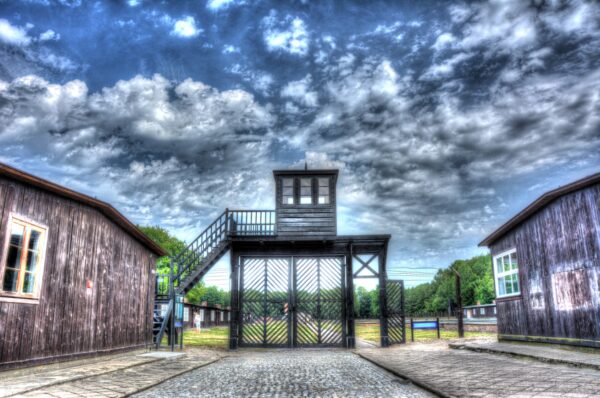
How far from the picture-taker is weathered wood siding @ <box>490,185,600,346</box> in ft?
40.9

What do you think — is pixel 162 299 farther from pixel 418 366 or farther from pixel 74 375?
pixel 418 366

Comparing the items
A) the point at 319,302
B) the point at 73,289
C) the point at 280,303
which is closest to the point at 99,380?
the point at 73,289

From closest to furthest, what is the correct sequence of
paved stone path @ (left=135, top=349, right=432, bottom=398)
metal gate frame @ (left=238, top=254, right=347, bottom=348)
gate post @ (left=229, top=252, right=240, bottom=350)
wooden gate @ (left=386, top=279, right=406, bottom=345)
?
paved stone path @ (left=135, top=349, right=432, bottom=398), gate post @ (left=229, top=252, right=240, bottom=350), metal gate frame @ (left=238, top=254, right=347, bottom=348), wooden gate @ (left=386, top=279, right=406, bottom=345)

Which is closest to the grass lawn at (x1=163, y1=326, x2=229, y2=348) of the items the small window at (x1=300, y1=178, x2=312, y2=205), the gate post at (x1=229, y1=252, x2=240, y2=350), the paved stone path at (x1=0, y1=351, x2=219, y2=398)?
the gate post at (x1=229, y1=252, x2=240, y2=350)

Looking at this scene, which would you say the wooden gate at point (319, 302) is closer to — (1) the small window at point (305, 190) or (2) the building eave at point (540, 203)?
(1) the small window at point (305, 190)

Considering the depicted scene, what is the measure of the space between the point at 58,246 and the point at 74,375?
10.4 feet

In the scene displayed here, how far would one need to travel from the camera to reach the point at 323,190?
811 inches

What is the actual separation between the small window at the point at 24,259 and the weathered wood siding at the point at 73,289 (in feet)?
0.71

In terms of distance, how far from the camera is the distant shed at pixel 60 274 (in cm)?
938

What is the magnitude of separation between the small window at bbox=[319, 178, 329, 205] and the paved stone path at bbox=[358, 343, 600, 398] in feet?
31.4

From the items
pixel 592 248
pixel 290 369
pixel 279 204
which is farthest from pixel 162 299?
pixel 592 248

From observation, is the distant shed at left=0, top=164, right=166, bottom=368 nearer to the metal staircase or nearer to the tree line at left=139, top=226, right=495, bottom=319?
the metal staircase

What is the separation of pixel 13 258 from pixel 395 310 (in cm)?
1536

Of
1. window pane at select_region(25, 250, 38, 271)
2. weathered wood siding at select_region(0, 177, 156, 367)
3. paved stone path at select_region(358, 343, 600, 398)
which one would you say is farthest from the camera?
window pane at select_region(25, 250, 38, 271)
